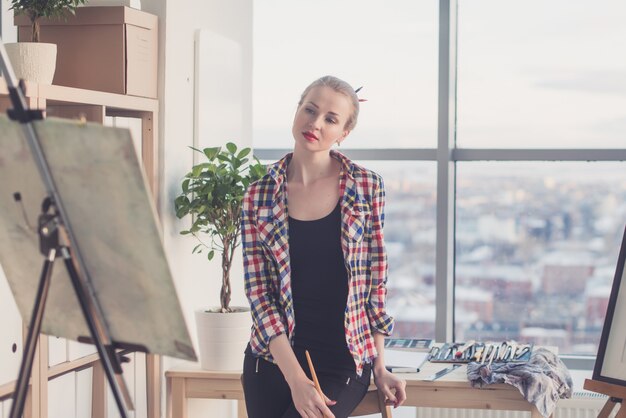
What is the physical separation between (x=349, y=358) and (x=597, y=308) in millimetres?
1880

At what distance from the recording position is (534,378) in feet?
9.05

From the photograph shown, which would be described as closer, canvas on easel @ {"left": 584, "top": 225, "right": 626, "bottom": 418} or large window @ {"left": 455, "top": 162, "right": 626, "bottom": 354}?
canvas on easel @ {"left": 584, "top": 225, "right": 626, "bottom": 418}

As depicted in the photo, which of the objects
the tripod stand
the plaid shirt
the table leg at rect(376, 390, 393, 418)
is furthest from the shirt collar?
the tripod stand

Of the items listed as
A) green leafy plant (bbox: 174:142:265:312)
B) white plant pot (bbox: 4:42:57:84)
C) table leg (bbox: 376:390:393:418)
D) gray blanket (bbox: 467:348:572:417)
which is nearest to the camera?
table leg (bbox: 376:390:393:418)

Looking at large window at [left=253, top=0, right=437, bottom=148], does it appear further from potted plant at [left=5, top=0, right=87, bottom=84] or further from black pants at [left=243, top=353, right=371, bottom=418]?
black pants at [left=243, top=353, right=371, bottom=418]

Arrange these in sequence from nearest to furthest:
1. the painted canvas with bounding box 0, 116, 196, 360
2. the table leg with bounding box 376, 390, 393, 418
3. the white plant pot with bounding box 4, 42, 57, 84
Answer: the painted canvas with bounding box 0, 116, 196, 360, the table leg with bounding box 376, 390, 393, 418, the white plant pot with bounding box 4, 42, 57, 84

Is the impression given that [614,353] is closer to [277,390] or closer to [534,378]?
[534,378]

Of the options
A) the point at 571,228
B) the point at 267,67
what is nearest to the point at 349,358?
the point at 571,228

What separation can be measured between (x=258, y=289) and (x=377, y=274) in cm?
31

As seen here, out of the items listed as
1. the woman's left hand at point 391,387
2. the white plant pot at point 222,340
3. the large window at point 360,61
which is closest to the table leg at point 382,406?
the woman's left hand at point 391,387

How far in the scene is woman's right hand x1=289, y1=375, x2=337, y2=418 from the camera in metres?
2.12

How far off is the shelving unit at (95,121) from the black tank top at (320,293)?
0.68m

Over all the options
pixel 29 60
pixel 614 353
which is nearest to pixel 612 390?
pixel 614 353

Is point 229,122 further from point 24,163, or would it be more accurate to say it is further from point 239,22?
point 24,163
